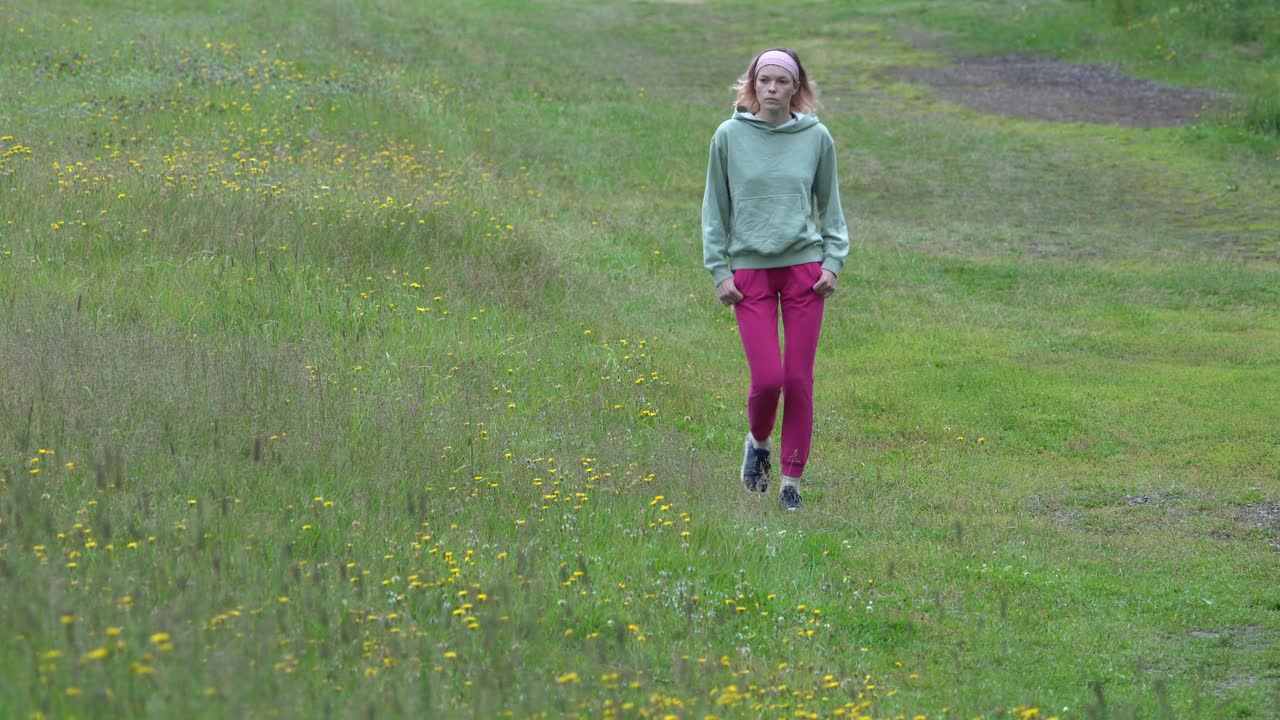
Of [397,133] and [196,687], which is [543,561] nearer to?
[196,687]

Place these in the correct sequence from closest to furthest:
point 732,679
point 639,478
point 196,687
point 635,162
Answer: point 196,687
point 732,679
point 639,478
point 635,162

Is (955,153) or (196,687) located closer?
(196,687)

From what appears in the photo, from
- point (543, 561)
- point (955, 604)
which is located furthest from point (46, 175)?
point (955, 604)

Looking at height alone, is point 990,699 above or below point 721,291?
below

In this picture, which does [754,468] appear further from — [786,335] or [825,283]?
[825,283]

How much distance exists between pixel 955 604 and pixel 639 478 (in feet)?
5.54

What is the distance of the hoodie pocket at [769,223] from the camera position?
675cm

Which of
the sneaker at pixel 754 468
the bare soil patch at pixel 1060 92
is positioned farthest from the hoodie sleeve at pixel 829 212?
the bare soil patch at pixel 1060 92

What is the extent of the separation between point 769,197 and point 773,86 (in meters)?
0.53

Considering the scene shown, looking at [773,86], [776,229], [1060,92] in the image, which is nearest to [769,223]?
[776,229]

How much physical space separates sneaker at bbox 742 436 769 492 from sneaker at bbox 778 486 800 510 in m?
0.17

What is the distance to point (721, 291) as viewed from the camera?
6867mm

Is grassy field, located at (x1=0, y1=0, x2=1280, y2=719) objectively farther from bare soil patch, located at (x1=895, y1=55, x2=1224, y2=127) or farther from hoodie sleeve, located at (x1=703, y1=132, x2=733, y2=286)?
bare soil patch, located at (x1=895, y1=55, x2=1224, y2=127)

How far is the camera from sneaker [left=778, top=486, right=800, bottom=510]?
23.1 ft
